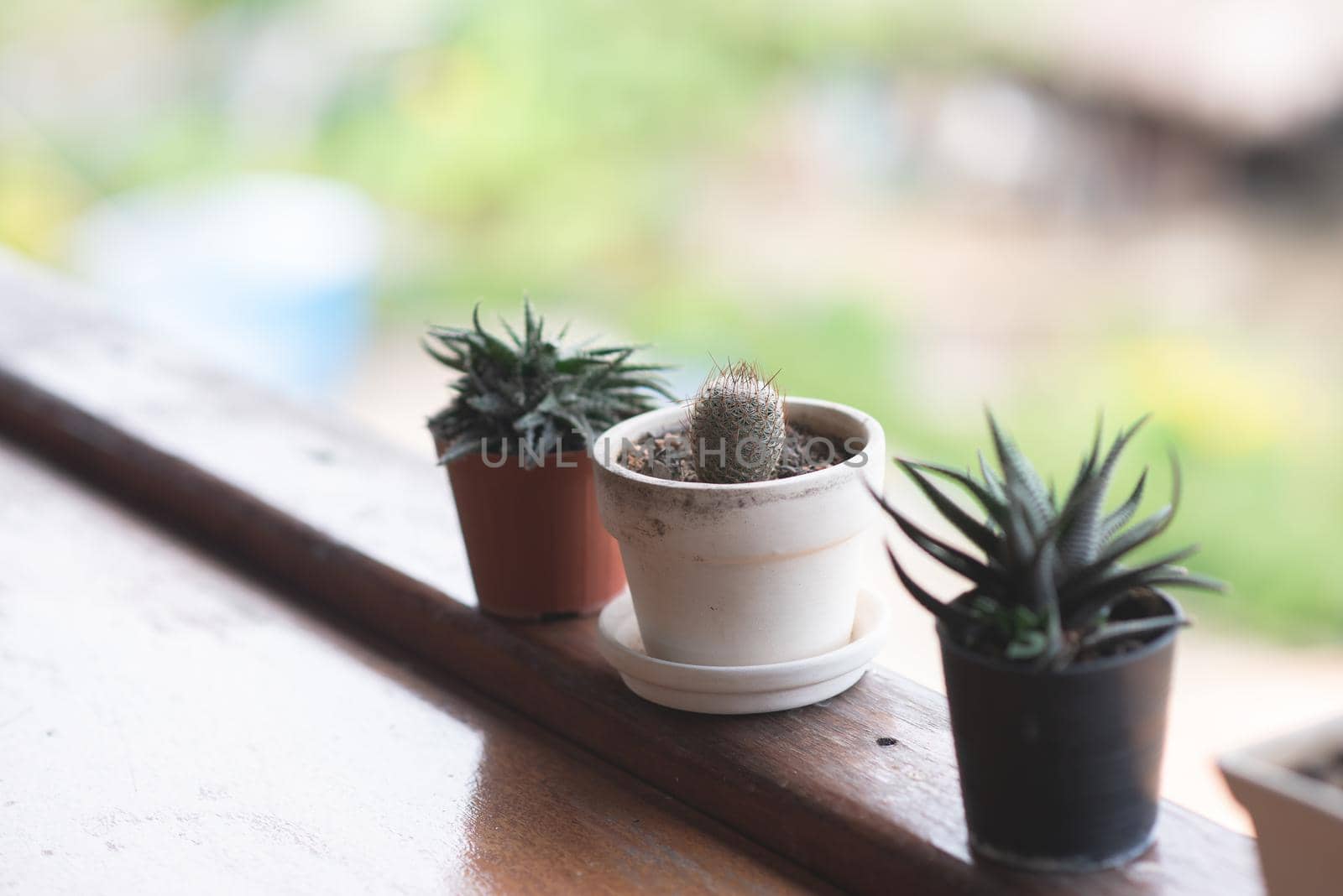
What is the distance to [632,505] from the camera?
0.88 m

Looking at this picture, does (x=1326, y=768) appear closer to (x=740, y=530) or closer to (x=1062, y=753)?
(x=1062, y=753)

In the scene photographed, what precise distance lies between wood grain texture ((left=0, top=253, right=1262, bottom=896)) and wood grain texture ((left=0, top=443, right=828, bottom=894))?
0.03 m

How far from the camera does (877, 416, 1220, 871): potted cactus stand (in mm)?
705

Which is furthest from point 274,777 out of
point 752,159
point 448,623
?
point 752,159

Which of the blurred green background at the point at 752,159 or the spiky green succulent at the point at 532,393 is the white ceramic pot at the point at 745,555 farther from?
the blurred green background at the point at 752,159

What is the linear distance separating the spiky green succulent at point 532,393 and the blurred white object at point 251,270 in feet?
10.4

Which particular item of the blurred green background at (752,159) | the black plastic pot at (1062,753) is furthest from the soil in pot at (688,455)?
the blurred green background at (752,159)

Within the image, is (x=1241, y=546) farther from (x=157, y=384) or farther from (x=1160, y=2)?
(x=157, y=384)

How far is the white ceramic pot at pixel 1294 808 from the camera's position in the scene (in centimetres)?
65

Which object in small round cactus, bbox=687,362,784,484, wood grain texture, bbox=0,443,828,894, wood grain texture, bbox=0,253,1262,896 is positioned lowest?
wood grain texture, bbox=0,443,828,894

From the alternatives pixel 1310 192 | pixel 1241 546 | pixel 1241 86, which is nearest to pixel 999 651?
pixel 1241 546

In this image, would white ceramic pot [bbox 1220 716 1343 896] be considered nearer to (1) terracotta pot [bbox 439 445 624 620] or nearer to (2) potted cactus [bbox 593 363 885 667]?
(2) potted cactus [bbox 593 363 885 667]

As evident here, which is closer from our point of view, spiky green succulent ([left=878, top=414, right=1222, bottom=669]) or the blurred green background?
spiky green succulent ([left=878, top=414, right=1222, bottom=669])

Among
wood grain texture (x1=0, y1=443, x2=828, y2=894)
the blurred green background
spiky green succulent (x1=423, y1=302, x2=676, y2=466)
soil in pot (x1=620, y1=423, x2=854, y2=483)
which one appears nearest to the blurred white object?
the blurred green background
